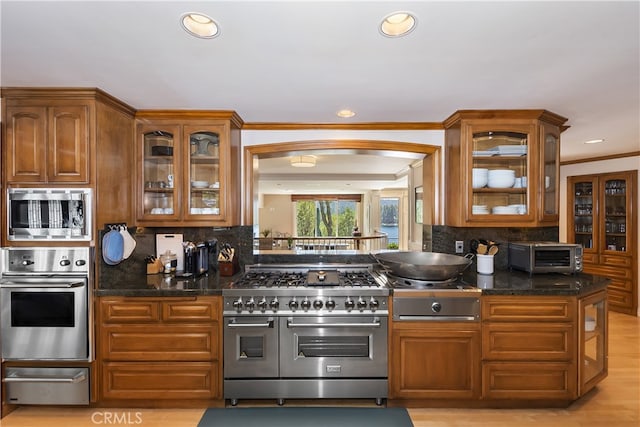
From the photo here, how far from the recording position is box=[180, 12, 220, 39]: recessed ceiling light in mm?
1327

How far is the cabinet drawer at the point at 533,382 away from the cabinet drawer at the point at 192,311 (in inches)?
77.6

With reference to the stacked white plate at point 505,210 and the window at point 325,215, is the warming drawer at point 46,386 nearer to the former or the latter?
the stacked white plate at point 505,210

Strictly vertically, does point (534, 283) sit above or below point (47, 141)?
below

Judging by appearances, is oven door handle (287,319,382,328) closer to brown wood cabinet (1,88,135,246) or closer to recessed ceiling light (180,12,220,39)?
brown wood cabinet (1,88,135,246)

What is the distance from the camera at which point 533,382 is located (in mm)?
2154

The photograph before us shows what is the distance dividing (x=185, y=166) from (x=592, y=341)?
3405mm

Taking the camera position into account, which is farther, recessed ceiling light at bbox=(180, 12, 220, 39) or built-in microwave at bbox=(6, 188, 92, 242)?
built-in microwave at bbox=(6, 188, 92, 242)

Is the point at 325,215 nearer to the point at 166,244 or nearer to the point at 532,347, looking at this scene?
the point at 166,244

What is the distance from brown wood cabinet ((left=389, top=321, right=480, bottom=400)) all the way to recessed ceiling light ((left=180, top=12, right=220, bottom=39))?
6.78 feet

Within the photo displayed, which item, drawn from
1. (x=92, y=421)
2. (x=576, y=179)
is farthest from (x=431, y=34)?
(x=576, y=179)

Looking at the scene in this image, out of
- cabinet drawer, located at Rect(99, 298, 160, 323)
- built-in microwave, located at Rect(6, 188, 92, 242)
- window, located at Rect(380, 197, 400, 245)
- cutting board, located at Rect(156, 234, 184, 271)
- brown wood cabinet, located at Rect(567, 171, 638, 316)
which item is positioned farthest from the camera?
window, located at Rect(380, 197, 400, 245)

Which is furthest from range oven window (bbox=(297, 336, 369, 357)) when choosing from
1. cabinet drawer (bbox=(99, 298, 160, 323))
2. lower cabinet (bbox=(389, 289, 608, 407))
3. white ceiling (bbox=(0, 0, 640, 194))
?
white ceiling (bbox=(0, 0, 640, 194))

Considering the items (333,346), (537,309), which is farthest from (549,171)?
(333,346)

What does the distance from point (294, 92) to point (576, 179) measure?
4.70 metres
